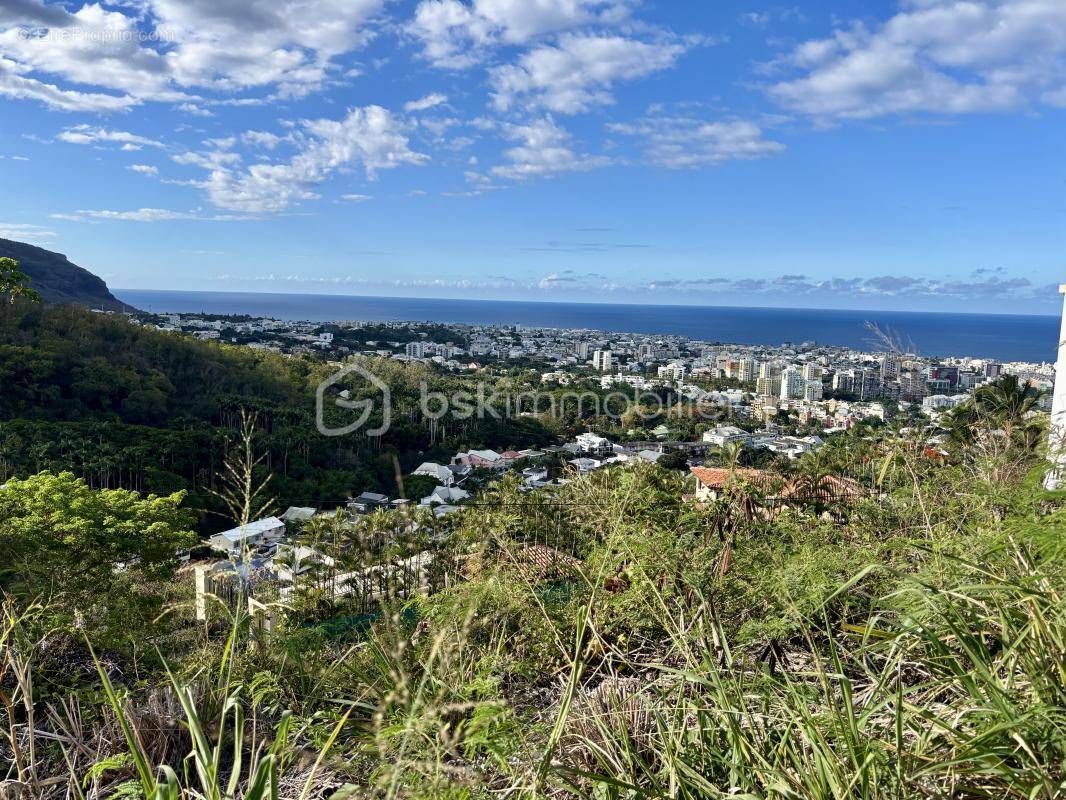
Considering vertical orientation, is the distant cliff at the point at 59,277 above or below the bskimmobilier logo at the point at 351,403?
above

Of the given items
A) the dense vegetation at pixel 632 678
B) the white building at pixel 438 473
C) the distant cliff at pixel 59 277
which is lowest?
the white building at pixel 438 473

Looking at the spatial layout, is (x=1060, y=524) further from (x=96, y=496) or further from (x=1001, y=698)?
(x=96, y=496)

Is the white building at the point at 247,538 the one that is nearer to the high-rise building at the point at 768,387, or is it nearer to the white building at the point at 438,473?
the white building at the point at 438,473

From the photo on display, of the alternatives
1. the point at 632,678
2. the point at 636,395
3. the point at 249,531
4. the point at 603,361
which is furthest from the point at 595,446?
the point at 603,361

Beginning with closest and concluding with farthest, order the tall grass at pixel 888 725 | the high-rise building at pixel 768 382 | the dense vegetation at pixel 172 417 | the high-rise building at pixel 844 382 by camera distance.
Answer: the tall grass at pixel 888 725, the dense vegetation at pixel 172 417, the high-rise building at pixel 844 382, the high-rise building at pixel 768 382

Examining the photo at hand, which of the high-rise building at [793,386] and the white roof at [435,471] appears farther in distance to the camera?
the high-rise building at [793,386]

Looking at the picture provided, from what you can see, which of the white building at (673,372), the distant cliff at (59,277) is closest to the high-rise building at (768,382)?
the white building at (673,372)

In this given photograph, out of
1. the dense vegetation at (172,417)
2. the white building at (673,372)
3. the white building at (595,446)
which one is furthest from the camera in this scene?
the white building at (673,372)
